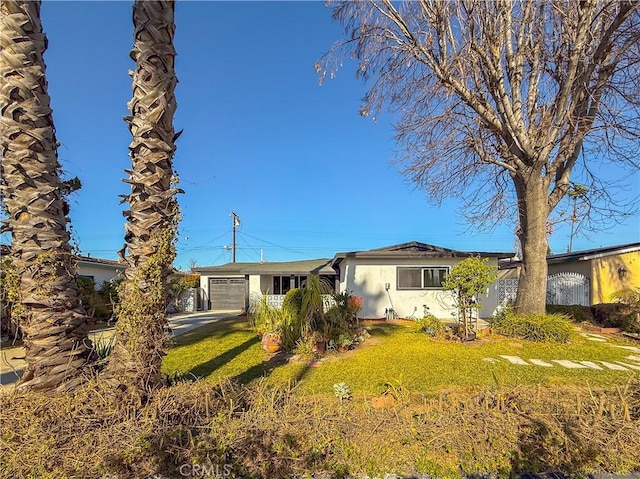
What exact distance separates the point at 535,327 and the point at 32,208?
424 inches

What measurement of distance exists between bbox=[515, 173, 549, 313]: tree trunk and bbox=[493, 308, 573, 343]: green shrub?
0.64 m

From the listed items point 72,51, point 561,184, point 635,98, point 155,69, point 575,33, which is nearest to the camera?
point 155,69

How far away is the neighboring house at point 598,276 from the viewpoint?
14992 millimetres

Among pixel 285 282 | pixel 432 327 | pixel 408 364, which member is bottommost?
pixel 408 364

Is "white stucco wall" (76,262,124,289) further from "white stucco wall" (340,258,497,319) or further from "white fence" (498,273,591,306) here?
"white fence" (498,273,591,306)

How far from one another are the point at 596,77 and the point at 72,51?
13.2m

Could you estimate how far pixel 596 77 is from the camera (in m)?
9.75

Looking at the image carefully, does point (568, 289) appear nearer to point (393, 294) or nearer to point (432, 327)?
point (393, 294)

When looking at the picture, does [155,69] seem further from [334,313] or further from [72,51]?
[334,313]

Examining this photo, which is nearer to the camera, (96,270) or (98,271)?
(96,270)

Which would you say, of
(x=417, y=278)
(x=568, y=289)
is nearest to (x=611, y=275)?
(x=568, y=289)

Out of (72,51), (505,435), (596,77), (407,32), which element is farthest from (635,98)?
(72,51)

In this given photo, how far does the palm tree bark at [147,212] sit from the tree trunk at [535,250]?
1043 cm

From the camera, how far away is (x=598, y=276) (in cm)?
1527
